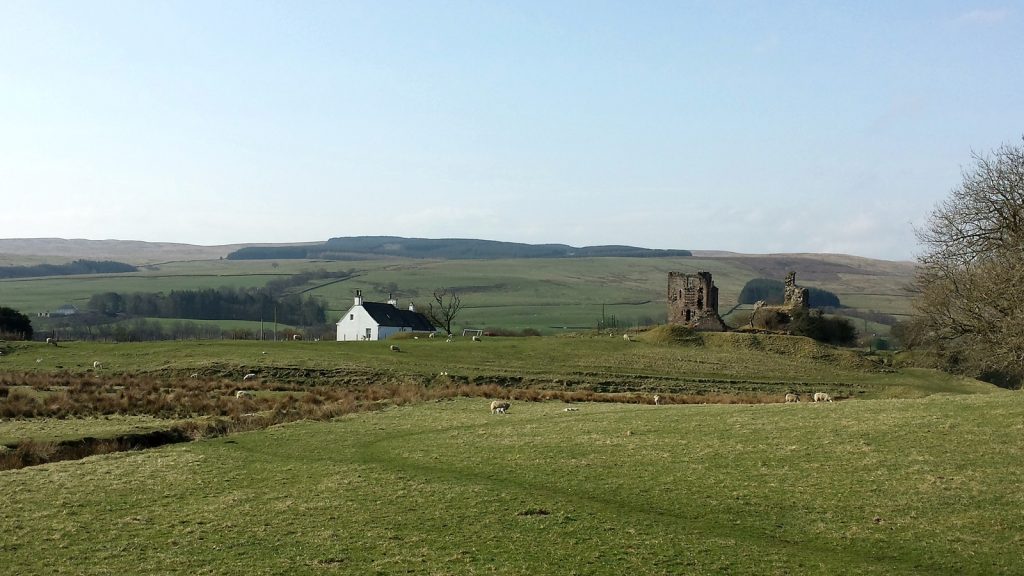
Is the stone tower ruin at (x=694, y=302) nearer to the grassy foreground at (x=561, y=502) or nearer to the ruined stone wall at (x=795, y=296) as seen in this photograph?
the ruined stone wall at (x=795, y=296)

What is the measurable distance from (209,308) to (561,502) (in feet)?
449

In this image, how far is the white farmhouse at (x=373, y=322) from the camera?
316 ft

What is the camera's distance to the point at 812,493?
18594 millimetres

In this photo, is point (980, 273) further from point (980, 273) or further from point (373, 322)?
point (373, 322)

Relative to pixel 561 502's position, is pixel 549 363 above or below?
below

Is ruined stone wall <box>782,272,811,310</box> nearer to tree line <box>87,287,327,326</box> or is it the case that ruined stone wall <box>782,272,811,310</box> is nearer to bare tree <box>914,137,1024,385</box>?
Result: bare tree <box>914,137,1024,385</box>

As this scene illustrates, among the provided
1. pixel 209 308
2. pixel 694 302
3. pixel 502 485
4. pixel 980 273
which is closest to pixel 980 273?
pixel 980 273

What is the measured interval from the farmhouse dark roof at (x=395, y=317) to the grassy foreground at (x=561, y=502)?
70261 millimetres

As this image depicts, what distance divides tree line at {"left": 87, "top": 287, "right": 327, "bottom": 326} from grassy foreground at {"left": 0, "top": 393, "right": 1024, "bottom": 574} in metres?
120

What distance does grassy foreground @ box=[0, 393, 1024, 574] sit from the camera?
48.4 ft

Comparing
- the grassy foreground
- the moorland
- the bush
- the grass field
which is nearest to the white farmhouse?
the grass field

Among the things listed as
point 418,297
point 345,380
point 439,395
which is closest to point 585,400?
point 439,395

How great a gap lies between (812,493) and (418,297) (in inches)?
6721

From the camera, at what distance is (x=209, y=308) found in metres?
147
